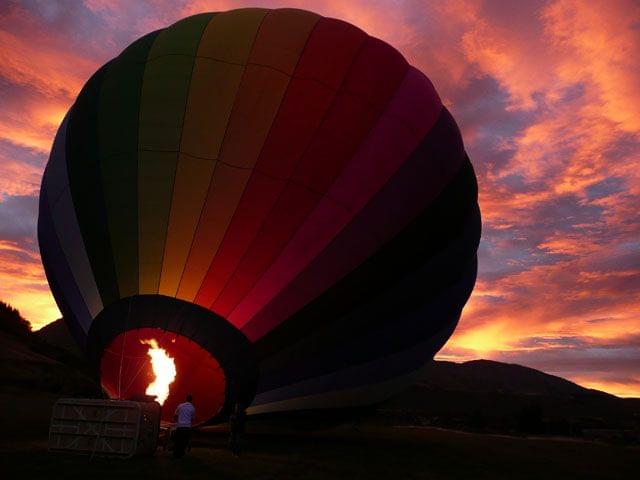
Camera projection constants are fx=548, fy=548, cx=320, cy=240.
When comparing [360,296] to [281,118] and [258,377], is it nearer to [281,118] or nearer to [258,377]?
[258,377]

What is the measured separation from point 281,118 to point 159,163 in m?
2.16

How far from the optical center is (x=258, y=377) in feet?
30.4

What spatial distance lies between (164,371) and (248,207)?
2989 millimetres

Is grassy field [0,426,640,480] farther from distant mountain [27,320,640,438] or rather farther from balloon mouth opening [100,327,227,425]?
distant mountain [27,320,640,438]

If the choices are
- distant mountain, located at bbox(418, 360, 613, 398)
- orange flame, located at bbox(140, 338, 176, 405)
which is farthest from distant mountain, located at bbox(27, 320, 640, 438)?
orange flame, located at bbox(140, 338, 176, 405)

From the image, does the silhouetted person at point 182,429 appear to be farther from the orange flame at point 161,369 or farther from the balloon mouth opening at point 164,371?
the orange flame at point 161,369

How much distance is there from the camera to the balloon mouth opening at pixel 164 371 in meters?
8.80

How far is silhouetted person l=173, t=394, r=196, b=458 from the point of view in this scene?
25.7ft

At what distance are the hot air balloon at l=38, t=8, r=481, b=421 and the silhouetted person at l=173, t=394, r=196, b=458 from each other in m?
0.94

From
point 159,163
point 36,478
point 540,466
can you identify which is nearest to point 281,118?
point 159,163

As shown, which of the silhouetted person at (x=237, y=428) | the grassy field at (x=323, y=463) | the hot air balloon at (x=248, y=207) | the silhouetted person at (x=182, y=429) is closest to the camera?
the grassy field at (x=323, y=463)

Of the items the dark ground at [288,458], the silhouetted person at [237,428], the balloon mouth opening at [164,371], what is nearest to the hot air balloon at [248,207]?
the balloon mouth opening at [164,371]

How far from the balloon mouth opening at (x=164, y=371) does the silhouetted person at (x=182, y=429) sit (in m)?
0.64

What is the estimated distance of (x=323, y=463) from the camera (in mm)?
8695
